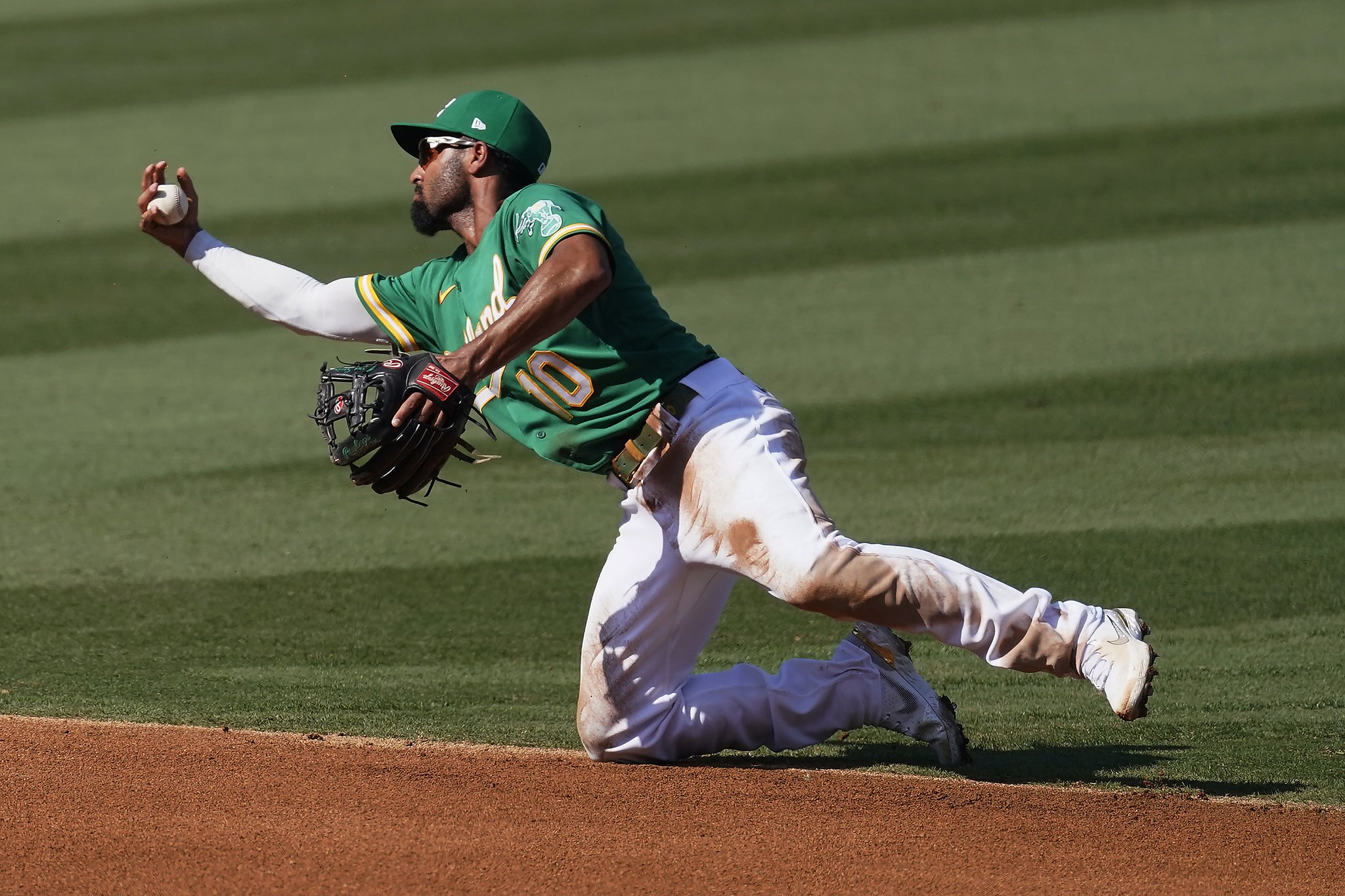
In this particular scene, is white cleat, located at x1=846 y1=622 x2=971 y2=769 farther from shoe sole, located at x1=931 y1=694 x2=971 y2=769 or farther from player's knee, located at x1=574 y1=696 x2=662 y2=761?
player's knee, located at x1=574 y1=696 x2=662 y2=761

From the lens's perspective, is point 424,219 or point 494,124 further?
point 424,219

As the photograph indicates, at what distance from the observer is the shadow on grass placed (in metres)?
4.32

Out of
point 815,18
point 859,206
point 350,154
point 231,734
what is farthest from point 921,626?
point 815,18

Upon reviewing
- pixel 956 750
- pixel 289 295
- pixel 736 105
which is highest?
pixel 736 105

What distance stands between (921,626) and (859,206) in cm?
703

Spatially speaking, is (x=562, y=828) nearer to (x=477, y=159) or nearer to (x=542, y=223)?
(x=542, y=223)

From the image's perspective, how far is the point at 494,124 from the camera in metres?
4.62

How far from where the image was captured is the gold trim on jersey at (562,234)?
4.10m

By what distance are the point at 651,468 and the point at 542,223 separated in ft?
2.44

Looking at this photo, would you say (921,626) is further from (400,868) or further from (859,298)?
(859,298)

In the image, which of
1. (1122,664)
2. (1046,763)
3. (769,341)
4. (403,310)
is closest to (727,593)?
(1046,763)

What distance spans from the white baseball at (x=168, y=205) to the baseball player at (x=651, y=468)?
0.10ft

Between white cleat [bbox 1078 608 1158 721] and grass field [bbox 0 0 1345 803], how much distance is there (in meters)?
0.53

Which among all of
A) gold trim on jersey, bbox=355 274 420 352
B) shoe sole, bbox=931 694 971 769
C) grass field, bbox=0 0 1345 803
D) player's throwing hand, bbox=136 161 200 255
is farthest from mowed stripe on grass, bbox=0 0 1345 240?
shoe sole, bbox=931 694 971 769
